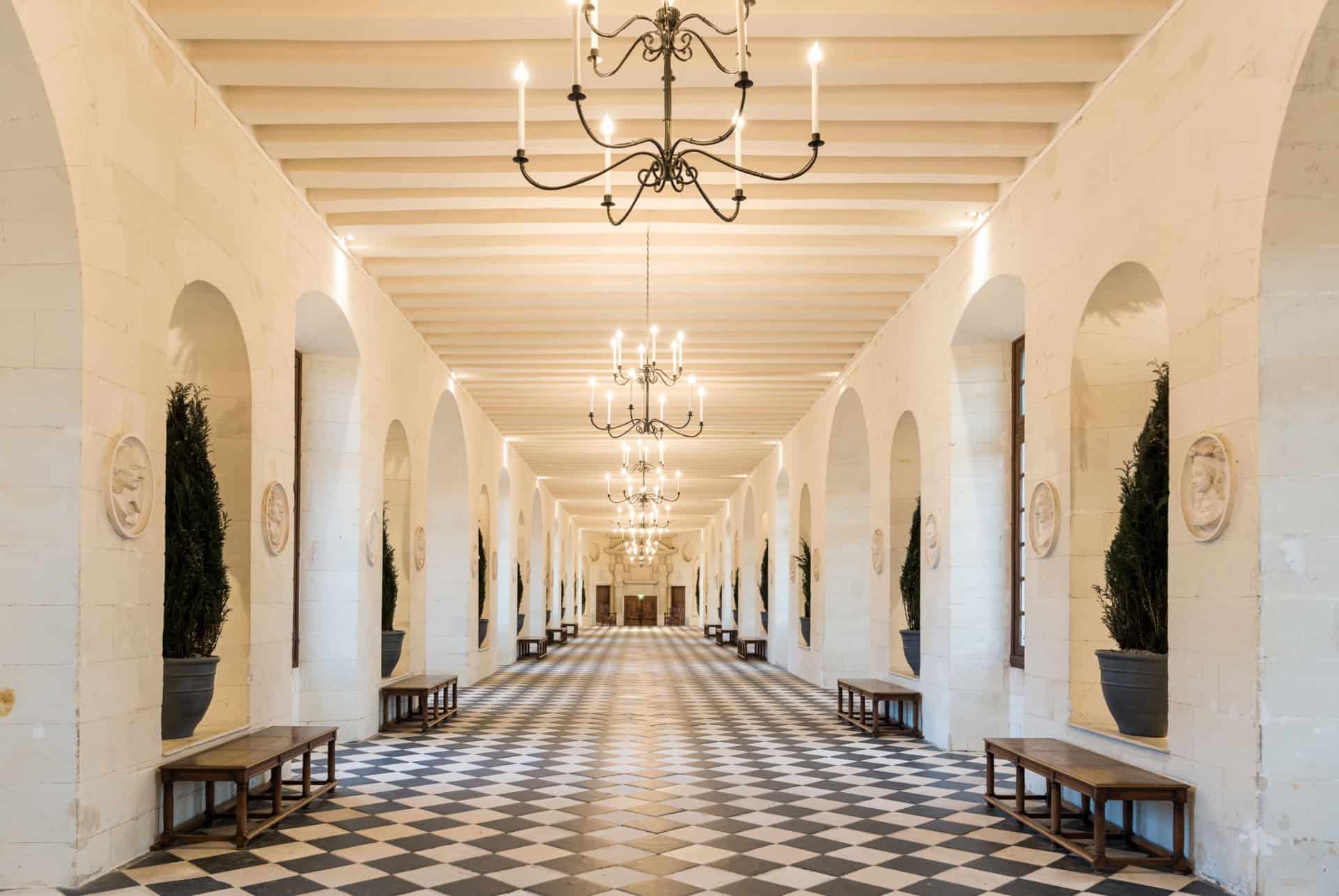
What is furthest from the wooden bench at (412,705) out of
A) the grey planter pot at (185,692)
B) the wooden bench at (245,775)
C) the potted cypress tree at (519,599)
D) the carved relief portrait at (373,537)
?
the potted cypress tree at (519,599)

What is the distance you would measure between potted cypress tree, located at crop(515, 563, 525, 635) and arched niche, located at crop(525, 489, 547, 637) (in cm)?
96

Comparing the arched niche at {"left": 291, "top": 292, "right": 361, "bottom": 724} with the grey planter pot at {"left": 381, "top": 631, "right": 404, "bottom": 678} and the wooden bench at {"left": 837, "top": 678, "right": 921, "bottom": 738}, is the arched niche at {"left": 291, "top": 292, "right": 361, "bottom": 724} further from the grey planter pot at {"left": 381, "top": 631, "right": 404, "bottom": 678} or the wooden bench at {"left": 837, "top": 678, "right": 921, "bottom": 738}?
the wooden bench at {"left": 837, "top": 678, "right": 921, "bottom": 738}

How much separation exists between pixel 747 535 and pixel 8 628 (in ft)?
65.5

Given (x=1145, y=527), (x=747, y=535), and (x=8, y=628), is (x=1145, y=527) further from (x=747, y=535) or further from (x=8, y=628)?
(x=747, y=535)

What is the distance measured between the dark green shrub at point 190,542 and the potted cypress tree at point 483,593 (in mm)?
8911

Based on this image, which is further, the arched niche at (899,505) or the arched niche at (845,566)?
the arched niche at (845,566)

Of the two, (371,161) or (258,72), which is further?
(371,161)

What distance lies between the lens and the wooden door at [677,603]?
44.8m

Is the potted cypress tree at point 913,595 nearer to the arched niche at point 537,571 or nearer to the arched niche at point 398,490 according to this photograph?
the arched niche at point 398,490

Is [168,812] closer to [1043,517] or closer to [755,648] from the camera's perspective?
[1043,517]

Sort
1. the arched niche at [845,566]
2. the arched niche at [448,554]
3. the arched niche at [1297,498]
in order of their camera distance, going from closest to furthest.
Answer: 1. the arched niche at [1297,498]
2. the arched niche at [448,554]
3. the arched niche at [845,566]

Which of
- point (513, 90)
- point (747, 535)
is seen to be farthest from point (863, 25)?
point (747, 535)

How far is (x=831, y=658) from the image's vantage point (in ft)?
45.4

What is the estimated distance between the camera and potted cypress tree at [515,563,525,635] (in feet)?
63.7
